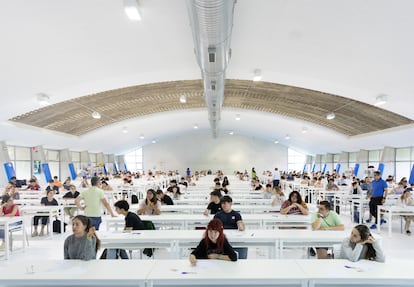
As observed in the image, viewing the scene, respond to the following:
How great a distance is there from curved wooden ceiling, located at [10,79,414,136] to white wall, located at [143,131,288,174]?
1570cm

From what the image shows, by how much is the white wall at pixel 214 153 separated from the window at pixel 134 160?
40.6 inches

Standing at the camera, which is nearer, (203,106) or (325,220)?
(325,220)

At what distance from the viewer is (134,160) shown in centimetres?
3622

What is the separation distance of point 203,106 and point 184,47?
36.7 feet

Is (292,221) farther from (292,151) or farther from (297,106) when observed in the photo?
(292,151)

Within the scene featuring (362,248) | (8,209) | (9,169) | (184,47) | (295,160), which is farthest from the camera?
(295,160)

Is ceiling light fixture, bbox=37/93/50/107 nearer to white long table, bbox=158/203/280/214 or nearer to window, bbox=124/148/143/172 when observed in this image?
white long table, bbox=158/203/280/214

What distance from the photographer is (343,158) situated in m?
25.8

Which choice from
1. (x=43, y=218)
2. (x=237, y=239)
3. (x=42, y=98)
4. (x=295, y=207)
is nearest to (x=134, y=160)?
(x=42, y=98)

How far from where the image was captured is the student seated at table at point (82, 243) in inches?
155

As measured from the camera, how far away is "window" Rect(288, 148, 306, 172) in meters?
35.9

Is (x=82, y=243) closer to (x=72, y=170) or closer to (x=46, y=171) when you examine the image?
(x=46, y=171)

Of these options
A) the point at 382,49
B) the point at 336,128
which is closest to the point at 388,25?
the point at 382,49

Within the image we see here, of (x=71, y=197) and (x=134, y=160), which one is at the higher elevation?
(x=71, y=197)
